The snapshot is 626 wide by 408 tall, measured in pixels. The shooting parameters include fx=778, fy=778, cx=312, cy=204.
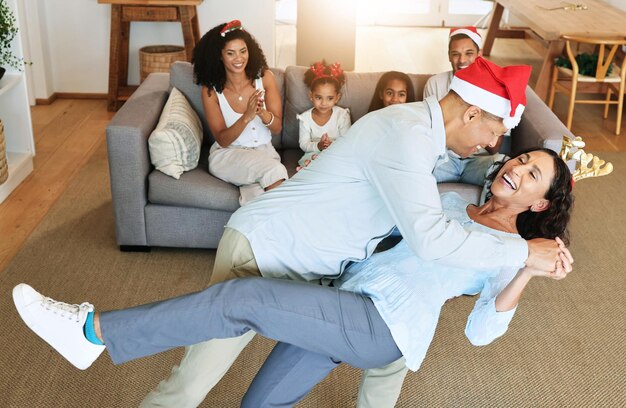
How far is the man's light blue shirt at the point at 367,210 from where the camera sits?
6.23ft

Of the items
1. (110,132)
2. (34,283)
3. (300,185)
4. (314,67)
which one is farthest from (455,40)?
(34,283)

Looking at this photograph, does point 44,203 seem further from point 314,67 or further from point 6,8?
point 314,67

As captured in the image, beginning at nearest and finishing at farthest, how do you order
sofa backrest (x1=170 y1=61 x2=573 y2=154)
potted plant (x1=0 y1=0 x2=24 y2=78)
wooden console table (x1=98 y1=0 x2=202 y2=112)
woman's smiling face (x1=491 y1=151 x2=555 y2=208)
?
1. woman's smiling face (x1=491 y1=151 x2=555 y2=208)
2. sofa backrest (x1=170 y1=61 x2=573 y2=154)
3. potted plant (x1=0 y1=0 x2=24 y2=78)
4. wooden console table (x1=98 y1=0 x2=202 y2=112)

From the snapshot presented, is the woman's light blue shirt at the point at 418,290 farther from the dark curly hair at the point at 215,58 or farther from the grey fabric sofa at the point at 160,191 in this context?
the dark curly hair at the point at 215,58

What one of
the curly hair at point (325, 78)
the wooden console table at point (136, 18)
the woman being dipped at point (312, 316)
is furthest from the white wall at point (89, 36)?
the woman being dipped at point (312, 316)

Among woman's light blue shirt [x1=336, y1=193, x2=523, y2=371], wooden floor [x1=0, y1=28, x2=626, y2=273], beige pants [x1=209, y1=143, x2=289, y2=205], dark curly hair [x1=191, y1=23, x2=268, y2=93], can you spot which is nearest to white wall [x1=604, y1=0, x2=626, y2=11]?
wooden floor [x1=0, y1=28, x2=626, y2=273]

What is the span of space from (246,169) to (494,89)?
1.60 m

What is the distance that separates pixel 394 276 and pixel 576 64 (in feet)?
12.1

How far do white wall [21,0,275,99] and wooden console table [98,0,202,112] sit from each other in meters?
0.16

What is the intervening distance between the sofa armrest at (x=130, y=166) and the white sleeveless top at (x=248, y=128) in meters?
0.31

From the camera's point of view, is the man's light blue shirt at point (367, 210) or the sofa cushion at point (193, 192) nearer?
the man's light blue shirt at point (367, 210)

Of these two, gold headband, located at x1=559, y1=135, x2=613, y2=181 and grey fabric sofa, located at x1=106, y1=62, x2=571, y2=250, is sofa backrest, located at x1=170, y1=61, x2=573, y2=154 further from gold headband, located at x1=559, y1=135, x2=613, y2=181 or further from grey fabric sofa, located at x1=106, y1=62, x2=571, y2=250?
gold headband, located at x1=559, y1=135, x2=613, y2=181

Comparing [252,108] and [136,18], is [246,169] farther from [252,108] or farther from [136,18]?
[136,18]

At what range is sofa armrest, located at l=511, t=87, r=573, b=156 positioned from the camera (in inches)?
134
